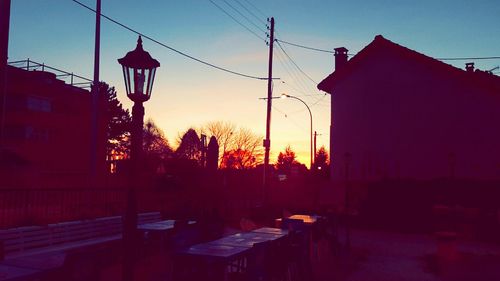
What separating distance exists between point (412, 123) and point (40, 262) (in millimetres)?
21200

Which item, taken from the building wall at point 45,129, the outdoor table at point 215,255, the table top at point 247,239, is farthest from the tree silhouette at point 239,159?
the outdoor table at point 215,255

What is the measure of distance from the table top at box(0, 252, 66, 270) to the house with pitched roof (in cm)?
1739

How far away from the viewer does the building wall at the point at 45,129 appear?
30.8 metres

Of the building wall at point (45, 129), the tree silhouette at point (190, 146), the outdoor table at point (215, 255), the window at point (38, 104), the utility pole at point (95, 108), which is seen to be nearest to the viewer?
the outdoor table at point (215, 255)

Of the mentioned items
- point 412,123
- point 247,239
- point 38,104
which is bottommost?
point 247,239

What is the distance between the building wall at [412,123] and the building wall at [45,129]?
1730 centimetres

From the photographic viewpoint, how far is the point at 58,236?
9688mm

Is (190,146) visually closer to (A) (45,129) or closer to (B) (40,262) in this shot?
(A) (45,129)

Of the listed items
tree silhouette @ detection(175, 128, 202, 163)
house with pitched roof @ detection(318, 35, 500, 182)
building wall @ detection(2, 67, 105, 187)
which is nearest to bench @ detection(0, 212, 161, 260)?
house with pitched roof @ detection(318, 35, 500, 182)

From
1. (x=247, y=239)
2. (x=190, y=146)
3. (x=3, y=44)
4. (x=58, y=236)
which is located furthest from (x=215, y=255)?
(x=190, y=146)

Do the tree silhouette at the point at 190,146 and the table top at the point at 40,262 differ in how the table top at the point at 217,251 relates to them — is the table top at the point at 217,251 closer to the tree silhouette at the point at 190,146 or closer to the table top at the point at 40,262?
the table top at the point at 40,262

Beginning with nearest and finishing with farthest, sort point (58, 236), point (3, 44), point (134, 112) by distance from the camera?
1. point (134, 112)
2. point (3, 44)
3. point (58, 236)

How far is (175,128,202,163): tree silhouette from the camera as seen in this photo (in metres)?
52.4

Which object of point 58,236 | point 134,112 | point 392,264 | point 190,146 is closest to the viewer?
point 134,112
